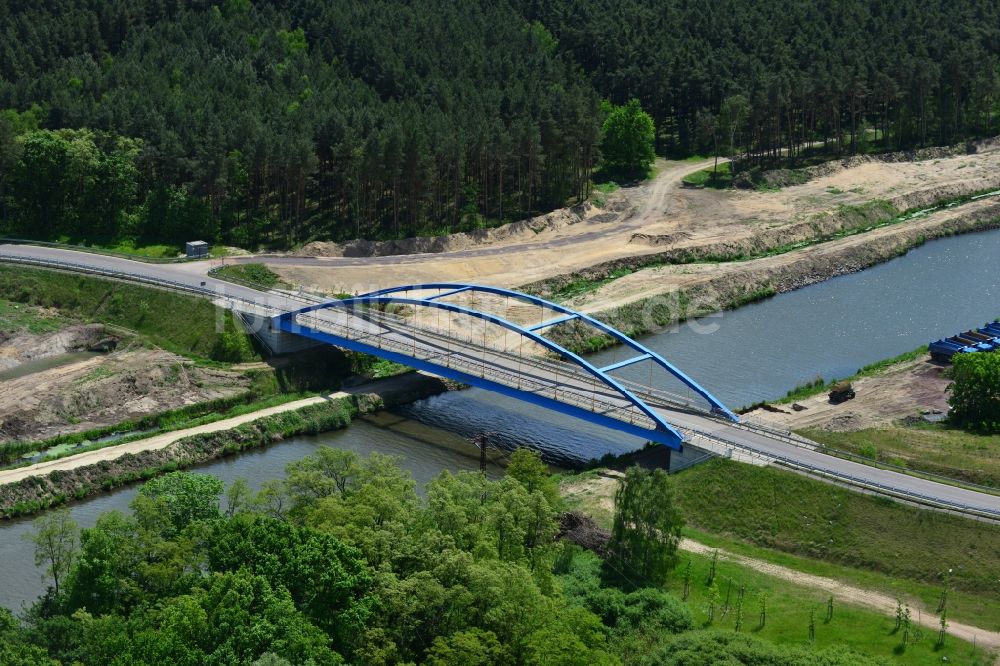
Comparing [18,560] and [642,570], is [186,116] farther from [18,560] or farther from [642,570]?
[642,570]

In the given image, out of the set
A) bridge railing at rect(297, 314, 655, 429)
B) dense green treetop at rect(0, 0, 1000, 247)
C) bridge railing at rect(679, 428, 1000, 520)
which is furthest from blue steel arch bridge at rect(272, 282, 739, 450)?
dense green treetop at rect(0, 0, 1000, 247)

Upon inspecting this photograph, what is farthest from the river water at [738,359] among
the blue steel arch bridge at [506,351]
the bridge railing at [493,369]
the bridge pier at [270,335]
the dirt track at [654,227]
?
the bridge pier at [270,335]

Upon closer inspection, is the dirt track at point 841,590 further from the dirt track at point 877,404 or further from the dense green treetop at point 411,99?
the dense green treetop at point 411,99

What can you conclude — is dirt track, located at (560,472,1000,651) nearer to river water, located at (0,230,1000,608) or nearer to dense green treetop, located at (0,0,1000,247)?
river water, located at (0,230,1000,608)

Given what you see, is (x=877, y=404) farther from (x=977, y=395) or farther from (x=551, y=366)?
(x=551, y=366)

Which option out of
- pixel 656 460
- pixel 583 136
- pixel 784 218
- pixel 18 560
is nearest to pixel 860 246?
pixel 784 218

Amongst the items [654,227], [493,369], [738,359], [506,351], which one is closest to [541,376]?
[493,369]
